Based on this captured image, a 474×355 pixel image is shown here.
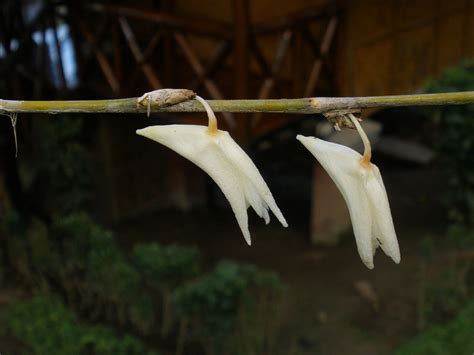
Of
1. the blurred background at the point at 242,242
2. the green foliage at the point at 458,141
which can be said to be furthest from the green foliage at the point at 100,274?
the green foliage at the point at 458,141

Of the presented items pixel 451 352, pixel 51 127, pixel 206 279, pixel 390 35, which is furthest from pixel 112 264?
pixel 390 35

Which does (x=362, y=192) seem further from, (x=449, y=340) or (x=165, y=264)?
(x=165, y=264)

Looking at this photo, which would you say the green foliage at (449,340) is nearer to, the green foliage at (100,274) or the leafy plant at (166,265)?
the leafy plant at (166,265)

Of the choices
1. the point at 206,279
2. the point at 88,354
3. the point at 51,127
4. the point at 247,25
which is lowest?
the point at 88,354

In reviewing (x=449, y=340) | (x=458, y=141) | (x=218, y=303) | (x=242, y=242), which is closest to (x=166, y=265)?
(x=218, y=303)

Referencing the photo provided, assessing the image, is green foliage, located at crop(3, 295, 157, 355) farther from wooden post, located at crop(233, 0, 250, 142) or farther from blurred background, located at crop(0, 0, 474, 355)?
wooden post, located at crop(233, 0, 250, 142)

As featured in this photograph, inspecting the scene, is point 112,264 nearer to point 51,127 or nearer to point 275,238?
point 51,127
